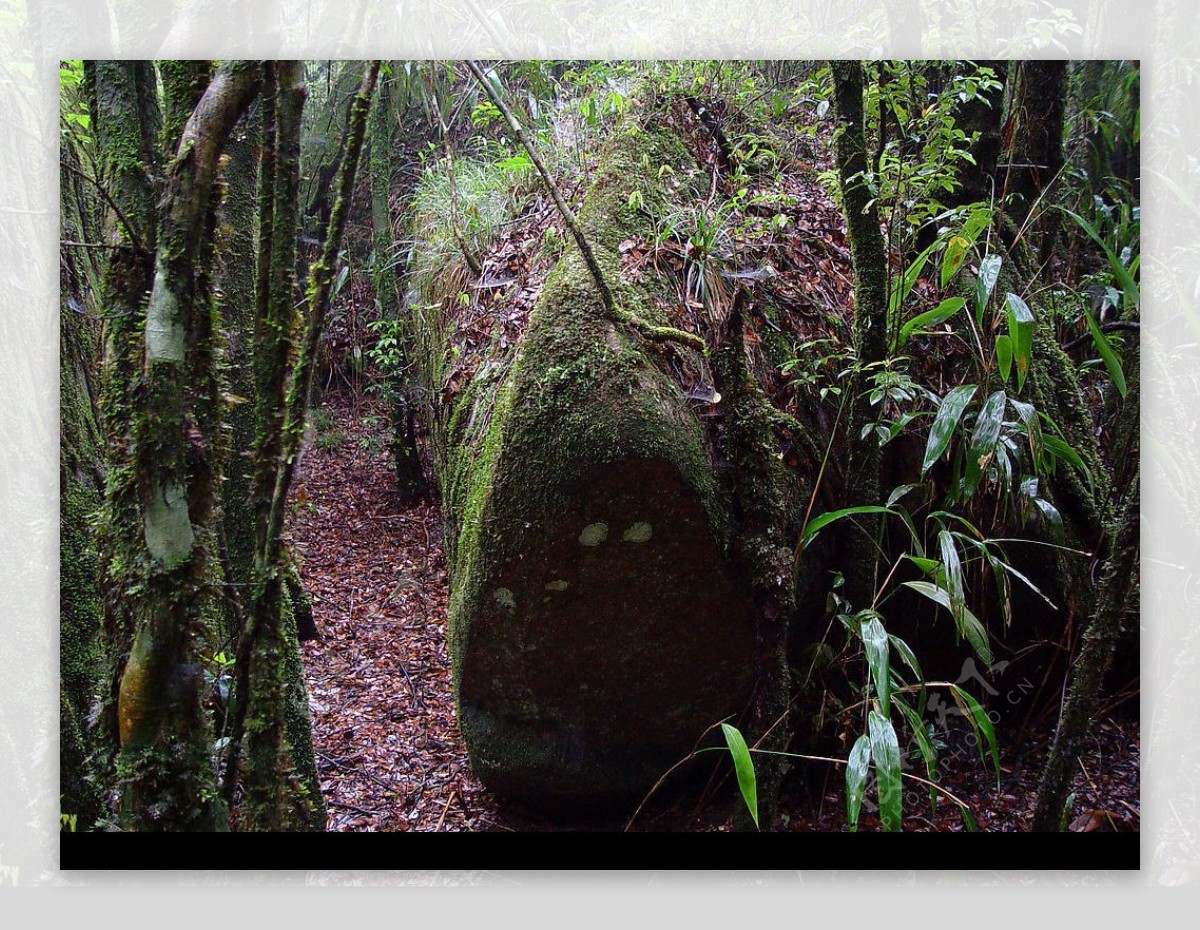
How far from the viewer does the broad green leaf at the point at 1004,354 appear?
1664 millimetres

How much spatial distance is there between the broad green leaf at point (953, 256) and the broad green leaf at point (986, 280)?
0.08 meters

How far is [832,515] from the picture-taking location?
1.69 meters

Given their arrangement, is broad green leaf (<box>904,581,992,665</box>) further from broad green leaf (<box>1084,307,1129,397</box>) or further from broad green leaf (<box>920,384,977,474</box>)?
broad green leaf (<box>1084,307,1129,397</box>)

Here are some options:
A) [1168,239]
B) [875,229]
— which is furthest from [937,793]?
[1168,239]

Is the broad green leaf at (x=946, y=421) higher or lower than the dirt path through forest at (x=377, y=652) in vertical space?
higher

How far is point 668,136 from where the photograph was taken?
6.89ft

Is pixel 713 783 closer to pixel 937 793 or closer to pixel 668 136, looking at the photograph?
pixel 937 793

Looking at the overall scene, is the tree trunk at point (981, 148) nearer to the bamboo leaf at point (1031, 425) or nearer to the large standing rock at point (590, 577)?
the bamboo leaf at point (1031, 425)

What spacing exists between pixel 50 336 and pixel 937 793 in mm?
2307

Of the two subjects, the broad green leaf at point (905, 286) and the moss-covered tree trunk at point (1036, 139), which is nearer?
the broad green leaf at point (905, 286)

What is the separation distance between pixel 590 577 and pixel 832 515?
55 cm

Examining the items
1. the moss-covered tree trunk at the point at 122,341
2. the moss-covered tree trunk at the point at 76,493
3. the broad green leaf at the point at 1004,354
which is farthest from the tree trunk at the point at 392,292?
the broad green leaf at the point at 1004,354

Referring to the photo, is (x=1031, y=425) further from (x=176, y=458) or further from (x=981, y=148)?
(x=176, y=458)

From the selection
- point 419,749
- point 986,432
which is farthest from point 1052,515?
point 419,749
